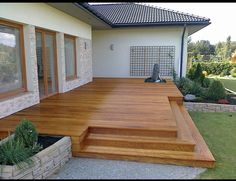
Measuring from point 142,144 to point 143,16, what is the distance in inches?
422

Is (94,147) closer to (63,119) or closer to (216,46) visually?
(63,119)

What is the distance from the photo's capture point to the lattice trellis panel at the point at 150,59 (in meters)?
13.1

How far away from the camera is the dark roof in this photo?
1184 centimetres

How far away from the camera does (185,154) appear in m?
3.94

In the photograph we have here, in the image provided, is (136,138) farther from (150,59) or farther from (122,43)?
(122,43)

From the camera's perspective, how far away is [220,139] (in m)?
5.45

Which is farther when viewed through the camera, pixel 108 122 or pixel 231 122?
pixel 231 122

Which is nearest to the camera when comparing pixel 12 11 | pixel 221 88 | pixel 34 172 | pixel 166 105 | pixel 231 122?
pixel 34 172

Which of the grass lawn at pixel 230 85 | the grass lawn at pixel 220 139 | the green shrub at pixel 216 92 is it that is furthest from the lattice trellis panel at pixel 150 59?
the grass lawn at pixel 220 139

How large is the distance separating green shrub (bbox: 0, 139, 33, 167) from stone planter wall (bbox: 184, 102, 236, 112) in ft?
21.5

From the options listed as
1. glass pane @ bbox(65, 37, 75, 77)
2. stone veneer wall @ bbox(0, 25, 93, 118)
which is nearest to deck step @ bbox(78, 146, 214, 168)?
stone veneer wall @ bbox(0, 25, 93, 118)

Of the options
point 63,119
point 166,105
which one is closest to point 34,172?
point 63,119

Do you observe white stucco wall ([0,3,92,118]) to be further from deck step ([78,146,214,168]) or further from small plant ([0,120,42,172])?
deck step ([78,146,214,168])

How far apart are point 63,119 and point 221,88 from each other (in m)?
6.72
